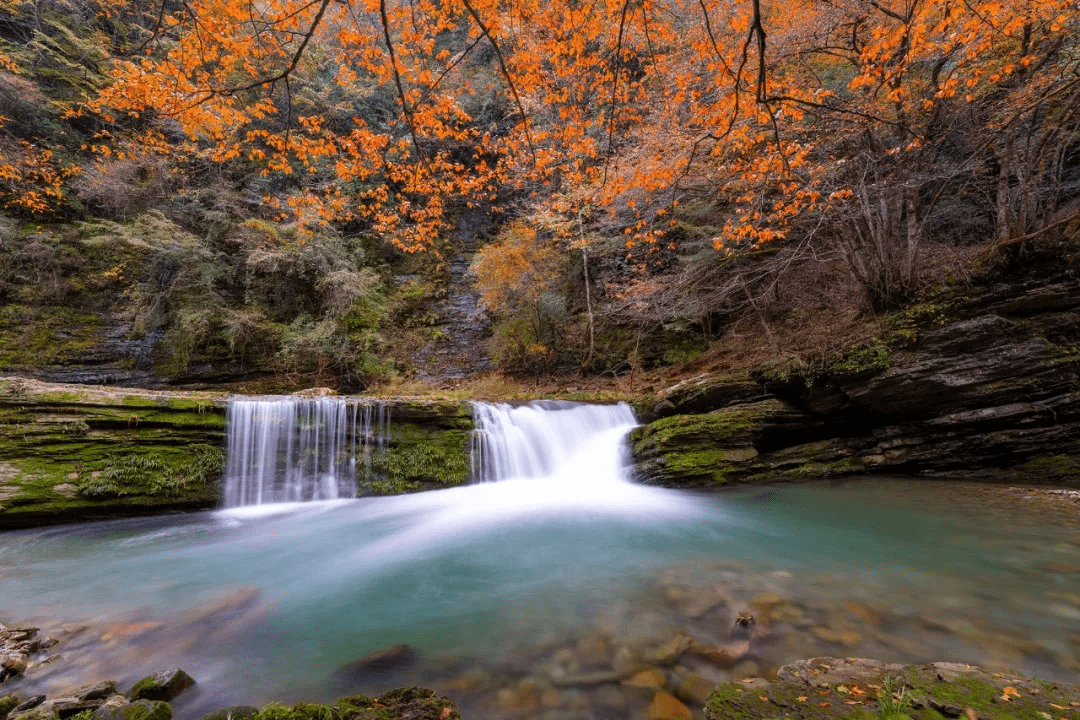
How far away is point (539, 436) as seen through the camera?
8359mm

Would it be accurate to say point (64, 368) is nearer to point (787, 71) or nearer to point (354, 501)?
point (354, 501)

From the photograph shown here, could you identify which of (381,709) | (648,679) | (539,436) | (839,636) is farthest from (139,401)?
(839,636)

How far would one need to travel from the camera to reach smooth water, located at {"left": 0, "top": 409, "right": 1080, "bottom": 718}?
7.97 ft

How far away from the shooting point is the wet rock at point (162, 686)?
7.13 feet

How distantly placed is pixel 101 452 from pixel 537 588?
20.6 ft

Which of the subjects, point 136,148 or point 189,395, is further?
point 136,148

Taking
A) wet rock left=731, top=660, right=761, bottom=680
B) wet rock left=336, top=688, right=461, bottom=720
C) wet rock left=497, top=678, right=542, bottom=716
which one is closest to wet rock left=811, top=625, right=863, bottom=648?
wet rock left=731, top=660, right=761, bottom=680

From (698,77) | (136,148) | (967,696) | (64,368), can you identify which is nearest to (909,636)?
(967,696)

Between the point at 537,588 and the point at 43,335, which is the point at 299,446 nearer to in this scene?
the point at 537,588

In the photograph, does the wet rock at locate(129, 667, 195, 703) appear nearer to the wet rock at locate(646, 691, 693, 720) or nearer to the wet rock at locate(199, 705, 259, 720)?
the wet rock at locate(199, 705, 259, 720)

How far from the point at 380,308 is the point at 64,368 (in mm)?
7525

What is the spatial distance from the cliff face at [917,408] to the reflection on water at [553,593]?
0.97 meters

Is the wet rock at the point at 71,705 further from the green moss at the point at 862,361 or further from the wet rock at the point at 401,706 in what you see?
the green moss at the point at 862,361

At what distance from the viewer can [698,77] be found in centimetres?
868
